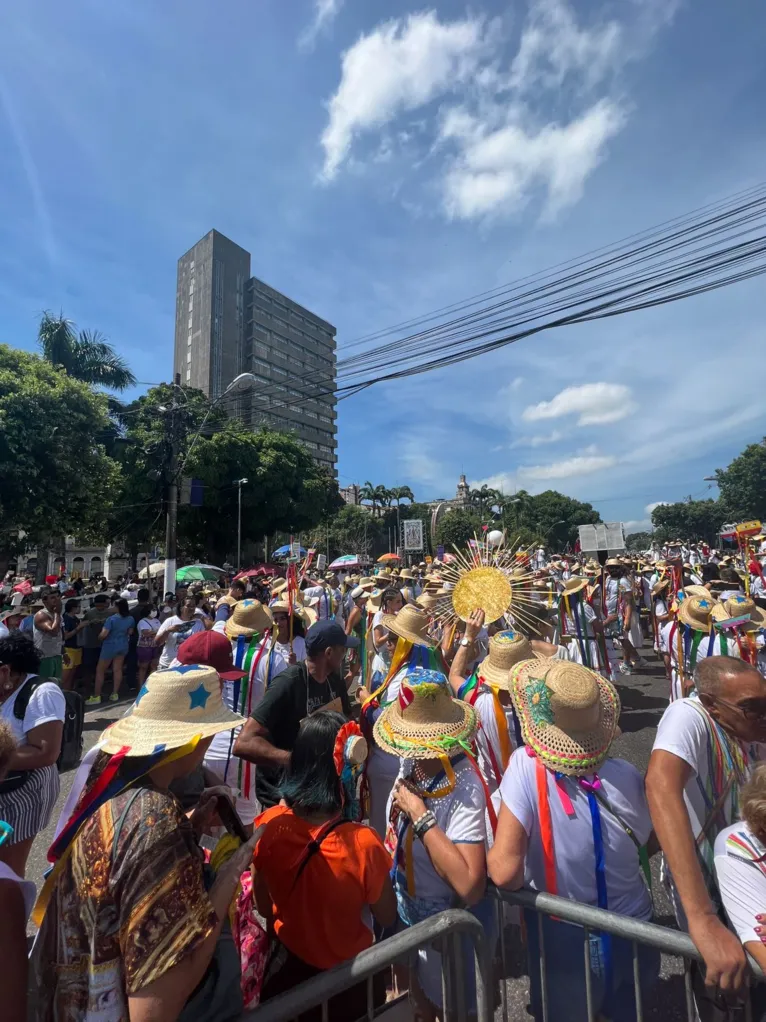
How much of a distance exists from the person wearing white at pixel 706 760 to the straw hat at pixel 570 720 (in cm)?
20

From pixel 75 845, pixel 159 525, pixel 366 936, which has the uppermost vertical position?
pixel 159 525

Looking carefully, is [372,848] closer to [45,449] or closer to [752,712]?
[752,712]

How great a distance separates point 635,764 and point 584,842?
172 inches

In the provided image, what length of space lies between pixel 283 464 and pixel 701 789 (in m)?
31.8

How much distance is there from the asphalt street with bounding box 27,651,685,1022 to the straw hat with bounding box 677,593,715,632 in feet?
5.18

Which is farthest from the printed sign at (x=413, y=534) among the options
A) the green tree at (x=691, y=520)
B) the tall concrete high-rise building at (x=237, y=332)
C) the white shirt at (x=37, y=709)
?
the green tree at (x=691, y=520)

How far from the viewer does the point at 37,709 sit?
3023 mm

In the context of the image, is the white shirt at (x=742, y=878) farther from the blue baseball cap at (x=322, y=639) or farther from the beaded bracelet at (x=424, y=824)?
the blue baseball cap at (x=322, y=639)

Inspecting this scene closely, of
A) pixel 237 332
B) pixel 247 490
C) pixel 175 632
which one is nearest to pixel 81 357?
pixel 247 490

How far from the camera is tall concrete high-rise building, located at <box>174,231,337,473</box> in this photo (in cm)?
6800

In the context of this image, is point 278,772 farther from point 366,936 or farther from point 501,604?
point 501,604

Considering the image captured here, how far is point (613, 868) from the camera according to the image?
1.87 m

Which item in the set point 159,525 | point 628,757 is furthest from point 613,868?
point 159,525

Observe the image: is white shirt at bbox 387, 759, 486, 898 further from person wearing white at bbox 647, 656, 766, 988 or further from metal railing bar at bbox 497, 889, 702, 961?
person wearing white at bbox 647, 656, 766, 988
